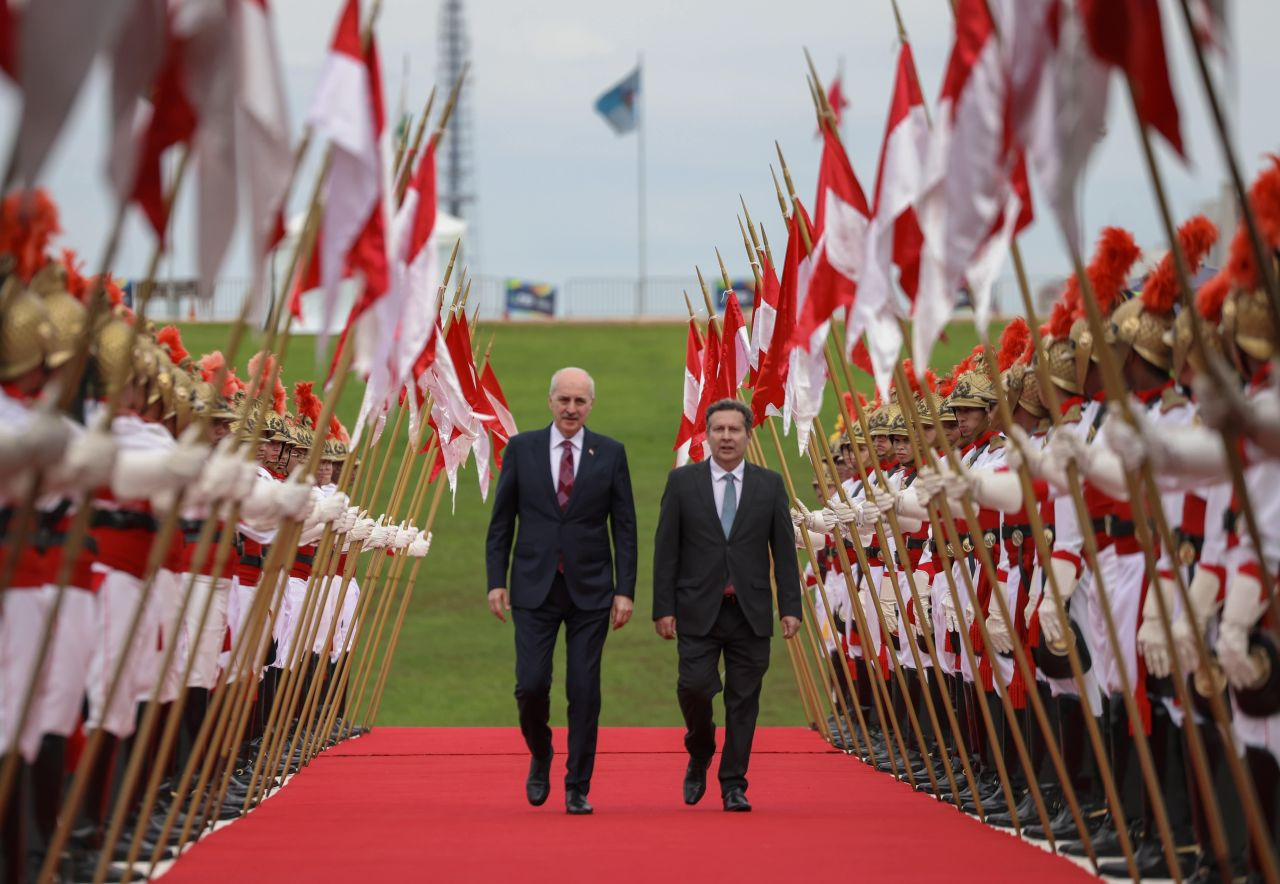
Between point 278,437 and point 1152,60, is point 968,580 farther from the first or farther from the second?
point 278,437

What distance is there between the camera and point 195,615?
9406 mm

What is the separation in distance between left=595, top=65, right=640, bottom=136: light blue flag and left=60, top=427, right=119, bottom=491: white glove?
142ft

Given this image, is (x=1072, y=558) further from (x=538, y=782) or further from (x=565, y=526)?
(x=538, y=782)

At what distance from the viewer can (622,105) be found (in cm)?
Result: 4828

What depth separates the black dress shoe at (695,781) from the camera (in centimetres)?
974

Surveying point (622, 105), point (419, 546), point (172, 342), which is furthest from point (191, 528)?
point (622, 105)

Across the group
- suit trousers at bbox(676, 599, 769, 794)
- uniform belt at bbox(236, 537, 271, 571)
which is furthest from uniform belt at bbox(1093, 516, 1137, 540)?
uniform belt at bbox(236, 537, 271, 571)

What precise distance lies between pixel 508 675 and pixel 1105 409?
15526 mm

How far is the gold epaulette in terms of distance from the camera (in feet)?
23.9

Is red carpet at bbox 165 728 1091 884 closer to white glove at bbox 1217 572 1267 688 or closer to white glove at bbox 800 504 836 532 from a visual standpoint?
white glove at bbox 1217 572 1267 688

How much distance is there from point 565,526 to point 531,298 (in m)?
42.4

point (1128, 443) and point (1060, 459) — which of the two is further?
point (1060, 459)

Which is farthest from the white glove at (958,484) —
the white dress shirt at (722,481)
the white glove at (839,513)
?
the white glove at (839,513)

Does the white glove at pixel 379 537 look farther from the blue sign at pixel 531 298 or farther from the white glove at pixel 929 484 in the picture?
the blue sign at pixel 531 298
